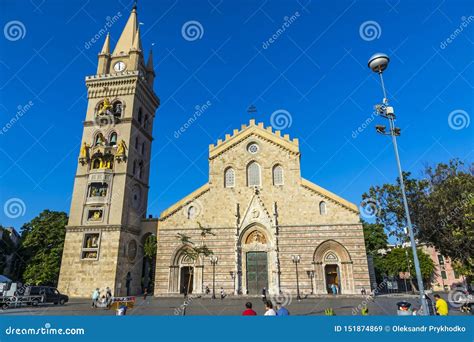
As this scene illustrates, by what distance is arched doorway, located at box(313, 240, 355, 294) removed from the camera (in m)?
28.1

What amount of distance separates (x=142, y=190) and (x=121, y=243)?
25.3 ft

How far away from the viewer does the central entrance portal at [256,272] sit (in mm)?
29250

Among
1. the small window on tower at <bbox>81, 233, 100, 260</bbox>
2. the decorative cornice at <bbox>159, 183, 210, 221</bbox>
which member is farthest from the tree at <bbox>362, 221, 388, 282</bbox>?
the small window on tower at <bbox>81, 233, 100, 260</bbox>

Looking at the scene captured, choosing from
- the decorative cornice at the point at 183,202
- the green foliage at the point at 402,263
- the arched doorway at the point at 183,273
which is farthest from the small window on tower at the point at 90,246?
the green foliage at the point at 402,263

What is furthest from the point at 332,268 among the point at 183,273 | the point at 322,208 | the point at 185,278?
the point at 183,273

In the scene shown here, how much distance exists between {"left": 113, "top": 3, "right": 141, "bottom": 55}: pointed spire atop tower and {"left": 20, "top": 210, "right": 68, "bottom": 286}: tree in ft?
78.8

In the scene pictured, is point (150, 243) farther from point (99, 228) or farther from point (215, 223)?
point (215, 223)

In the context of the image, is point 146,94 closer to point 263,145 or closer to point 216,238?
point 263,145

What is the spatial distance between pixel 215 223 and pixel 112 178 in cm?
1253

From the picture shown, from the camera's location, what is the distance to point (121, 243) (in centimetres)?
3095

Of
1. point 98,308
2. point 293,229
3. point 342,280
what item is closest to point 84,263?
point 98,308

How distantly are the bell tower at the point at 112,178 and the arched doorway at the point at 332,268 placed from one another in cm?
1940

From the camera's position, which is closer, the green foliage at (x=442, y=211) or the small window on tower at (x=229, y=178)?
the green foliage at (x=442, y=211)

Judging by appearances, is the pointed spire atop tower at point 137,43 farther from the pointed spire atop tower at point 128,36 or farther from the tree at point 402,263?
the tree at point 402,263
